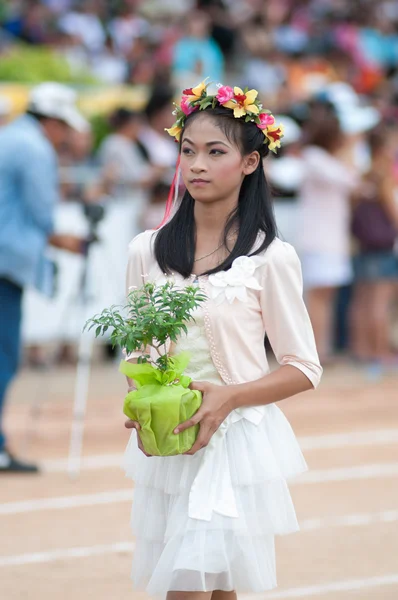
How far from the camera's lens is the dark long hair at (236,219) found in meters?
3.79

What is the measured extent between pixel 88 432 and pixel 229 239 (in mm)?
4979

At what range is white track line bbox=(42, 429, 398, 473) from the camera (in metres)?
7.67

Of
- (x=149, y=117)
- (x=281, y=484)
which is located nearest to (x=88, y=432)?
(x=149, y=117)

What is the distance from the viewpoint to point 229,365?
3.75 m

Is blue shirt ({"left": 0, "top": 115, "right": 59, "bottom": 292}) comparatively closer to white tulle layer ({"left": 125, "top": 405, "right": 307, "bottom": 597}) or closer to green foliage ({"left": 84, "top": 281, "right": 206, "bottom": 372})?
white tulle layer ({"left": 125, "top": 405, "right": 307, "bottom": 597})

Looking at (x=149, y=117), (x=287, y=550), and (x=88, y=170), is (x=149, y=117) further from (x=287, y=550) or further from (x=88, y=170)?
(x=287, y=550)

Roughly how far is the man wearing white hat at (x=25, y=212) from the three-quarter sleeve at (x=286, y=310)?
3.56m

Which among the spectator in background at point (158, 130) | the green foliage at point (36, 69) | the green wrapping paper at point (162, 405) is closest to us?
the green wrapping paper at point (162, 405)

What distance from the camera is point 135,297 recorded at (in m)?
3.60

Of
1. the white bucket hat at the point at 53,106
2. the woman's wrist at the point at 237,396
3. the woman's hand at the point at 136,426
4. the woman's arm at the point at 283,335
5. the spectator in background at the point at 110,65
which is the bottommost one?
the woman's hand at the point at 136,426

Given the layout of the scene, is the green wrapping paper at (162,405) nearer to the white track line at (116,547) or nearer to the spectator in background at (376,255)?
the white track line at (116,547)

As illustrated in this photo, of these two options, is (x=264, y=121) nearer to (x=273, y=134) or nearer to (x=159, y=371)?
(x=273, y=134)

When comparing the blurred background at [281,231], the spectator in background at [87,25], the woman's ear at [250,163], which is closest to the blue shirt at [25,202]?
the blurred background at [281,231]

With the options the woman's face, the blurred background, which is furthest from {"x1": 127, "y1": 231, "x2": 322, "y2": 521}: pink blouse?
the blurred background
